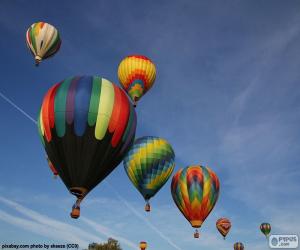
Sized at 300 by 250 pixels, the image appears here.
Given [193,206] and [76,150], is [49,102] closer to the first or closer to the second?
[76,150]

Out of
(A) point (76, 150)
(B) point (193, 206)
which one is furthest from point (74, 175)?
(B) point (193, 206)

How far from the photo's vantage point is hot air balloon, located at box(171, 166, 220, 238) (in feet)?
115

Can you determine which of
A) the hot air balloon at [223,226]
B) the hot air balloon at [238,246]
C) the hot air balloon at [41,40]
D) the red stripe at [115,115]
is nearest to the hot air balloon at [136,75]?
the hot air balloon at [41,40]

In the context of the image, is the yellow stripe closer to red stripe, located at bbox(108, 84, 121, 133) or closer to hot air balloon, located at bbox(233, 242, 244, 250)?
red stripe, located at bbox(108, 84, 121, 133)

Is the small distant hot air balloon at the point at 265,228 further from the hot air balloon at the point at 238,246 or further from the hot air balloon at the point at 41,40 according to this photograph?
the hot air balloon at the point at 41,40

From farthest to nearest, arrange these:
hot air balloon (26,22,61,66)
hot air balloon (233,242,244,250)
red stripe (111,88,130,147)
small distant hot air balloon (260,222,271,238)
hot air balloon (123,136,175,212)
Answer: hot air balloon (233,242,244,250) < small distant hot air balloon (260,222,271,238) < hot air balloon (26,22,61,66) < hot air balloon (123,136,175,212) < red stripe (111,88,130,147)

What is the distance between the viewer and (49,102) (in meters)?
21.1

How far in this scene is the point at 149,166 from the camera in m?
34.8

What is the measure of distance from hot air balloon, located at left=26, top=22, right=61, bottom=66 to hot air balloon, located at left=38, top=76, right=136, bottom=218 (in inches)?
706

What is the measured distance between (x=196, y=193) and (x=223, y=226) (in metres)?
17.8

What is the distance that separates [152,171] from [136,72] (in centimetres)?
996

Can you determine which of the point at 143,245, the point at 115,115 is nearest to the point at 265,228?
the point at 143,245

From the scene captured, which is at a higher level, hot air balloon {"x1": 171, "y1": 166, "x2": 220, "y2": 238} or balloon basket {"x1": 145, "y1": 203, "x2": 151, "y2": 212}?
hot air balloon {"x1": 171, "y1": 166, "x2": 220, "y2": 238}

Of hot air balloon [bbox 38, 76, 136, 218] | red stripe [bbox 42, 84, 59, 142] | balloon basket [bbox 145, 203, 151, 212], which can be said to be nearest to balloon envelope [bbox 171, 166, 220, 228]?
balloon basket [bbox 145, 203, 151, 212]
